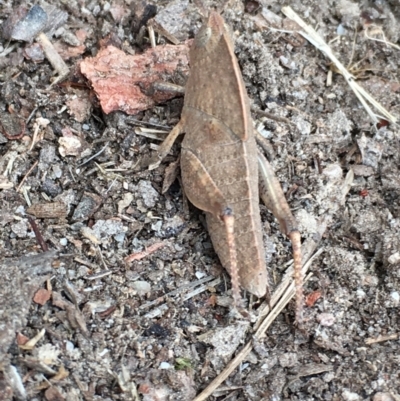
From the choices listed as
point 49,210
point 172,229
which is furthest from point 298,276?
point 49,210

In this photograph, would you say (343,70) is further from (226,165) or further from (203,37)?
(226,165)

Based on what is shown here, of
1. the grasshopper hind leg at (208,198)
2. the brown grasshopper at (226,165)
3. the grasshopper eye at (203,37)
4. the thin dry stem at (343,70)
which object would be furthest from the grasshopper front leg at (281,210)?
the thin dry stem at (343,70)

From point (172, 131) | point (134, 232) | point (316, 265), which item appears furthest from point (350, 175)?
point (134, 232)

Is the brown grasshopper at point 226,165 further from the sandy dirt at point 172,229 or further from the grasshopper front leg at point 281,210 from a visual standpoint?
the sandy dirt at point 172,229

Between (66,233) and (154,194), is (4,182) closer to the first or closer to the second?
(66,233)

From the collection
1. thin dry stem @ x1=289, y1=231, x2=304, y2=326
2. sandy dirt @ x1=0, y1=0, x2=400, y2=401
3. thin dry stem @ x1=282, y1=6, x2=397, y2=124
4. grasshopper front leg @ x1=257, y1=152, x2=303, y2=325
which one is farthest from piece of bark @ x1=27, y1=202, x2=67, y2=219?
thin dry stem @ x1=282, y1=6, x2=397, y2=124

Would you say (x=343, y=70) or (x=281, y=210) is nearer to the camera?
(x=281, y=210)

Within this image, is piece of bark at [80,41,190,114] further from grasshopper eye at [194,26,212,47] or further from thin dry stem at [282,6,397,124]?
thin dry stem at [282,6,397,124]
